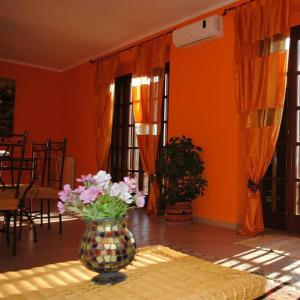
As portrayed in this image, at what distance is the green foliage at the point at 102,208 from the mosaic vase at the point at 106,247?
0.02m

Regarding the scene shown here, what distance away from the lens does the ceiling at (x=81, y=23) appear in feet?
15.9

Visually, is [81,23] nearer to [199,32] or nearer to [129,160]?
[199,32]

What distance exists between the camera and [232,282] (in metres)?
1.43

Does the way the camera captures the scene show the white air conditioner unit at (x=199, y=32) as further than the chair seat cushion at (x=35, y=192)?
Yes

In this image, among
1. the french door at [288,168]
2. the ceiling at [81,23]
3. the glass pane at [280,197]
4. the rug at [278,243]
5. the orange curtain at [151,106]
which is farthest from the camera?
the orange curtain at [151,106]

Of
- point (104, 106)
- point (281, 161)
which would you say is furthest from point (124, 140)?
point (281, 161)

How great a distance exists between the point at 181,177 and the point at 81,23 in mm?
2979

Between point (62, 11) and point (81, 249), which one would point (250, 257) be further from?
point (62, 11)

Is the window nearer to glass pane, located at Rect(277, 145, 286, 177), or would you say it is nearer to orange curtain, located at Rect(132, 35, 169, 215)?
orange curtain, located at Rect(132, 35, 169, 215)

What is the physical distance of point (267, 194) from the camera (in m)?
4.41

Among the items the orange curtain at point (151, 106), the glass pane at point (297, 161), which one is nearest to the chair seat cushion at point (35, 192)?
the orange curtain at point (151, 106)

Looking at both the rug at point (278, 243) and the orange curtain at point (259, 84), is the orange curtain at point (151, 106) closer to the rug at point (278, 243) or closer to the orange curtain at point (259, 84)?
the orange curtain at point (259, 84)

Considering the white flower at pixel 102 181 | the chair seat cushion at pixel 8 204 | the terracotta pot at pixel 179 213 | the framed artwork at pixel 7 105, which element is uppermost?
the framed artwork at pixel 7 105

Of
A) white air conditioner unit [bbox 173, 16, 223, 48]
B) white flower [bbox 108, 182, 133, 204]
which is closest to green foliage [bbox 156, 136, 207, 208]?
white air conditioner unit [bbox 173, 16, 223, 48]
